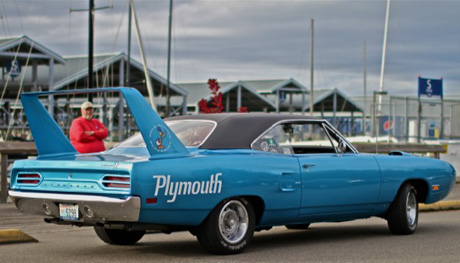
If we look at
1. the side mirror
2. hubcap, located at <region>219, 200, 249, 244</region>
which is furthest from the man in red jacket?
hubcap, located at <region>219, 200, 249, 244</region>

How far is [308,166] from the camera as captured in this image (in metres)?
9.01

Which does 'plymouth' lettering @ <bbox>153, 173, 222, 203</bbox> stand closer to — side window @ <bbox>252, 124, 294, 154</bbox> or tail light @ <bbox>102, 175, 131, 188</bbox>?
tail light @ <bbox>102, 175, 131, 188</bbox>

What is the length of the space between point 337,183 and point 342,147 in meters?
0.75

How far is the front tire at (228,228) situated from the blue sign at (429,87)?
1080 inches

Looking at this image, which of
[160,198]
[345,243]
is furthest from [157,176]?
[345,243]

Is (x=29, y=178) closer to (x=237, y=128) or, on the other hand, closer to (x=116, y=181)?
(x=116, y=181)

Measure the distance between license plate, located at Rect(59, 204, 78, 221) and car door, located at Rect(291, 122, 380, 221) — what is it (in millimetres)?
2440

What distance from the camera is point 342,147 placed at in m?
9.88

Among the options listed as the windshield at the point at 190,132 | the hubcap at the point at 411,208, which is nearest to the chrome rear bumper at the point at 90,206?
the windshield at the point at 190,132

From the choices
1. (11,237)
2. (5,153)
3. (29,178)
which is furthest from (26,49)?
(29,178)

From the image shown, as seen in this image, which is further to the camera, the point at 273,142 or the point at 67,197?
the point at 273,142

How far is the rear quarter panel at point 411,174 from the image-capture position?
9.97m

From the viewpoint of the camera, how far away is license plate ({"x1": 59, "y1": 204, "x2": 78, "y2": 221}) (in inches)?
301

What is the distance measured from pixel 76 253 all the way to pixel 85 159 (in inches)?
39.6
